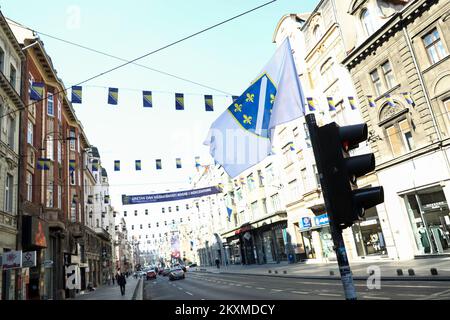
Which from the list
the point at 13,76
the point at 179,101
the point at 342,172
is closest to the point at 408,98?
the point at 179,101

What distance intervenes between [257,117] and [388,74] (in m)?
20.1

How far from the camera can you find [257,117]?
7750 mm

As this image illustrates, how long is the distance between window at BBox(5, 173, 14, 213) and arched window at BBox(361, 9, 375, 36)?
84.1 feet

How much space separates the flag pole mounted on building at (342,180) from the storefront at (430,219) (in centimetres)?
2007

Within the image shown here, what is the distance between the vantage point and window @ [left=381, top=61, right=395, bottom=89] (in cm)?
2392

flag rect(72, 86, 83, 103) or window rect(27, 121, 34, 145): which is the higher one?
window rect(27, 121, 34, 145)

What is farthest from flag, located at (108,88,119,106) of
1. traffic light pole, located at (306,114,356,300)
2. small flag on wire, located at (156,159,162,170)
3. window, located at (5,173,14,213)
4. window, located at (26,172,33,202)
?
window, located at (26,172,33,202)

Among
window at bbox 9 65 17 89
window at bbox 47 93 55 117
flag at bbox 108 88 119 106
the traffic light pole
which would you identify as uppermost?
window at bbox 47 93 55 117

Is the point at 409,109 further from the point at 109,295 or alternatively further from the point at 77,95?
the point at 109,295

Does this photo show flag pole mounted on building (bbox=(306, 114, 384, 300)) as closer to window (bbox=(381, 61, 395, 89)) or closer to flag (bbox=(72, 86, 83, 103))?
flag (bbox=(72, 86, 83, 103))

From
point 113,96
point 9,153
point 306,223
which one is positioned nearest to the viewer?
point 113,96

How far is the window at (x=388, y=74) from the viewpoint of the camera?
2392 cm


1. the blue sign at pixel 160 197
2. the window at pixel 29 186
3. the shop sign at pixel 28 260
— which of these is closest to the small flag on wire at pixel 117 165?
the blue sign at pixel 160 197

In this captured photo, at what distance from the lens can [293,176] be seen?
38.6 meters
